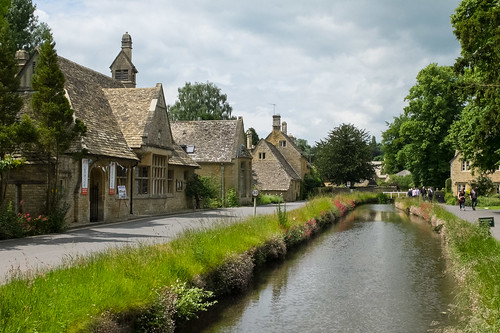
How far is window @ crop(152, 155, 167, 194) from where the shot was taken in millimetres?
29578

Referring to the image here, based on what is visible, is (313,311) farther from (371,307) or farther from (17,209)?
(17,209)

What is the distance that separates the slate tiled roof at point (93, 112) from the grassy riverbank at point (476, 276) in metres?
15.9

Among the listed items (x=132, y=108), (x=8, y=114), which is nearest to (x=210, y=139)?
(x=132, y=108)

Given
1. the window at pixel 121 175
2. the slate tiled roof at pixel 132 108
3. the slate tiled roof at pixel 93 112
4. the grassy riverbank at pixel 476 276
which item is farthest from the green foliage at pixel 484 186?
the slate tiled roof at pixel 93 112

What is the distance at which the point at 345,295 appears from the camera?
12.2m

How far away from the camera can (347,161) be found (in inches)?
2724

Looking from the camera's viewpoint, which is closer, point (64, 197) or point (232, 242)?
point (232, 242)

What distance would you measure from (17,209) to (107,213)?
481cm

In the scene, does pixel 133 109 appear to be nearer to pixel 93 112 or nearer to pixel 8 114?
pixel 93 112

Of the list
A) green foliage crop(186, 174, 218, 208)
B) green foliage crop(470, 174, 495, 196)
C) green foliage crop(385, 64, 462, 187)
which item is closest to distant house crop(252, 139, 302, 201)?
green foliage crop(385, 64, 462, 187)

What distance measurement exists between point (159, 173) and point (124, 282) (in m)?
22.0

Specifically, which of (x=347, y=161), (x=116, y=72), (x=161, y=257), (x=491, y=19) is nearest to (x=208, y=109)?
(x=347, y=161)

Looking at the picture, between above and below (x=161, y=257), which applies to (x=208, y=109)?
above

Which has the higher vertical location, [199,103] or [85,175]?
[199,103]
